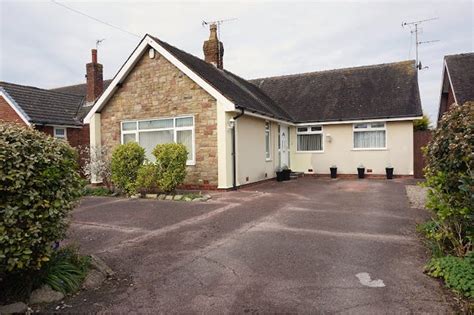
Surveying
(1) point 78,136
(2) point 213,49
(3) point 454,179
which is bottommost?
(3) point 454,179

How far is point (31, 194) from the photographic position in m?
3.52

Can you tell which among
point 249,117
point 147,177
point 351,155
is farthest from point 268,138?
Result: point 147,177

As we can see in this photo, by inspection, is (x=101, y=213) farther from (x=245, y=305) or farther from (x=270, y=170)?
(x=270, y=170)

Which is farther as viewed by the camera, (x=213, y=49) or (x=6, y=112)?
(x=213, y=49)

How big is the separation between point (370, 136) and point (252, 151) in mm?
6901

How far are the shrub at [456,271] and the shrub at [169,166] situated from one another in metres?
8.09

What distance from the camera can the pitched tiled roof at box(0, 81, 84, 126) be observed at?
16700 millimetres

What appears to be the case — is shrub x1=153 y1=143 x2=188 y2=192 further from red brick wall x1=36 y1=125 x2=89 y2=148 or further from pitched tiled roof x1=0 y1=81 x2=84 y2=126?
red brick wall x1=36 y1=125 x2=89 y2=148

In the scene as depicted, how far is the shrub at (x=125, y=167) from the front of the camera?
38.3ft

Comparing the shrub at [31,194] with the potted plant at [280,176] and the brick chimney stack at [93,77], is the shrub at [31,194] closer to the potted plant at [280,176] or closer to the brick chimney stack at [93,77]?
the potted plant at [280,176]

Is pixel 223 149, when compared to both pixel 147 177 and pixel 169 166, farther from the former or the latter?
pixel 147 177

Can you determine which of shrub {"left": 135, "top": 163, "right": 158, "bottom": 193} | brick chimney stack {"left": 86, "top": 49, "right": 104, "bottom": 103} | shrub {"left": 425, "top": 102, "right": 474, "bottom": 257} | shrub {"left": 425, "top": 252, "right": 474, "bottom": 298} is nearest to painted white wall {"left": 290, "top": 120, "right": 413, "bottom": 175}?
shrub {"left": 135, "top": 163, "right": 158, "bottom": 193}

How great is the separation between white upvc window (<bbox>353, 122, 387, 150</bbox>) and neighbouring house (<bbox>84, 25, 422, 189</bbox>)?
5 cm

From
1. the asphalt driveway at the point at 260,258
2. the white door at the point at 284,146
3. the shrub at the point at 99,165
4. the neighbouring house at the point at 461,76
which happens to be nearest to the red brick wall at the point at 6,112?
the shrub at the point at 99,165
